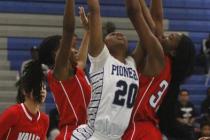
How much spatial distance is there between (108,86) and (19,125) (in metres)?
0.93

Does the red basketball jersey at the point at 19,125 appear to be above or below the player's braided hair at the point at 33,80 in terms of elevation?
below

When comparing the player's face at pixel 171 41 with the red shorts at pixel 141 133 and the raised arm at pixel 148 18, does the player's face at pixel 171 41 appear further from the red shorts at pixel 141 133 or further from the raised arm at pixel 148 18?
the red shorts at pixel 141 133

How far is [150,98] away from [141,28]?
0.51 m

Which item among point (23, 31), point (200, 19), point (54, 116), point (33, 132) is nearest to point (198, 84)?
point (200, 19)

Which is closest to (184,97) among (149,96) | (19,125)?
(19,125)

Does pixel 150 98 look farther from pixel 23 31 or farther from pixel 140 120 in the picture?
pixel 23 31

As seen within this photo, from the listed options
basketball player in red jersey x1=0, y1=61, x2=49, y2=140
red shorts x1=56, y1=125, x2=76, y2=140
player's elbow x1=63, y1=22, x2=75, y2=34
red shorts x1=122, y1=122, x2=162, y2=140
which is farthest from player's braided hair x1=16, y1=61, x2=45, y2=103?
red shorts x1=122, y1=122, x2=162, y2=140

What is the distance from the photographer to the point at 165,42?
3998 mm

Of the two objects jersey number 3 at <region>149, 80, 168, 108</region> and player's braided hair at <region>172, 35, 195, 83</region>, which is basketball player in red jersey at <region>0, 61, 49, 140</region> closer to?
jersey number 3 at <region>149, 80, 168, 108</region>

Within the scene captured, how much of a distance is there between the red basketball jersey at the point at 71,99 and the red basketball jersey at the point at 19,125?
0.94 ft

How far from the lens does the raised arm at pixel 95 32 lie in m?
3.59

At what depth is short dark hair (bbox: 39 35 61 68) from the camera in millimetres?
4234

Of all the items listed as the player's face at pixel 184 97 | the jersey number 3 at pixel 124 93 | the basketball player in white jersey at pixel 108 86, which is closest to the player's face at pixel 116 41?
the basketball player in white jersey at pixel 108 86

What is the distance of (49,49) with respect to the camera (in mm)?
4250
